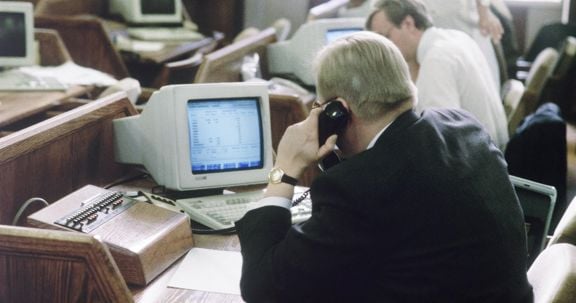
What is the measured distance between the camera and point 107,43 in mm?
4465

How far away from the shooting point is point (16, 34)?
364 centimetres

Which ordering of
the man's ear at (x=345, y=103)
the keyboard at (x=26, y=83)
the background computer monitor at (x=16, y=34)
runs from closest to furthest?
the man's ear at (x=345, y=103), the keyboard at (x=26, y=83), the background computer monitor at (x=16, y=34)

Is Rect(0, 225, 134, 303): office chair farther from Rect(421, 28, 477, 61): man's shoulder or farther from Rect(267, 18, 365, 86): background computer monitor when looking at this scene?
Rect(267, 18, 365, 86): background computer monitor

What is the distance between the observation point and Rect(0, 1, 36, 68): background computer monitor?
3594 millimetres

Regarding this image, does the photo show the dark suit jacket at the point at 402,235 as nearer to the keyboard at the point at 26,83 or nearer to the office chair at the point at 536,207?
the office chair at the point at 536,207

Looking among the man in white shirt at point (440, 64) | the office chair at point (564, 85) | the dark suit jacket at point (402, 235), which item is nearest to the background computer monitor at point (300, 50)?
the man in white shirt at point (440, 64)

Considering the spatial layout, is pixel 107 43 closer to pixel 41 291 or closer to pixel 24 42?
pixel 24 42

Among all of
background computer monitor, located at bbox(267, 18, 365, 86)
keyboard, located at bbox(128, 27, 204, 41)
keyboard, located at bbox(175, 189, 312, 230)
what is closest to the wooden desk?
keyboard, located at bbox(175, 189, 312, 230)

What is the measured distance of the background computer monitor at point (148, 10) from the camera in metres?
5.17

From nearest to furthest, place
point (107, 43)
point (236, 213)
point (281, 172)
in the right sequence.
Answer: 1. point (281, 172)
2. point (236, 213)
3. point (107, 43)

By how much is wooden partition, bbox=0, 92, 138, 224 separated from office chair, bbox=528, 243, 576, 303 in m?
1.23

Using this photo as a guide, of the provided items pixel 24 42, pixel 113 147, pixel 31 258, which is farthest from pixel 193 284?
pixel 24 42

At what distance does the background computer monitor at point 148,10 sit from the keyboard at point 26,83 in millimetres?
1641

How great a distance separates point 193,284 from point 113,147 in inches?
30.4
